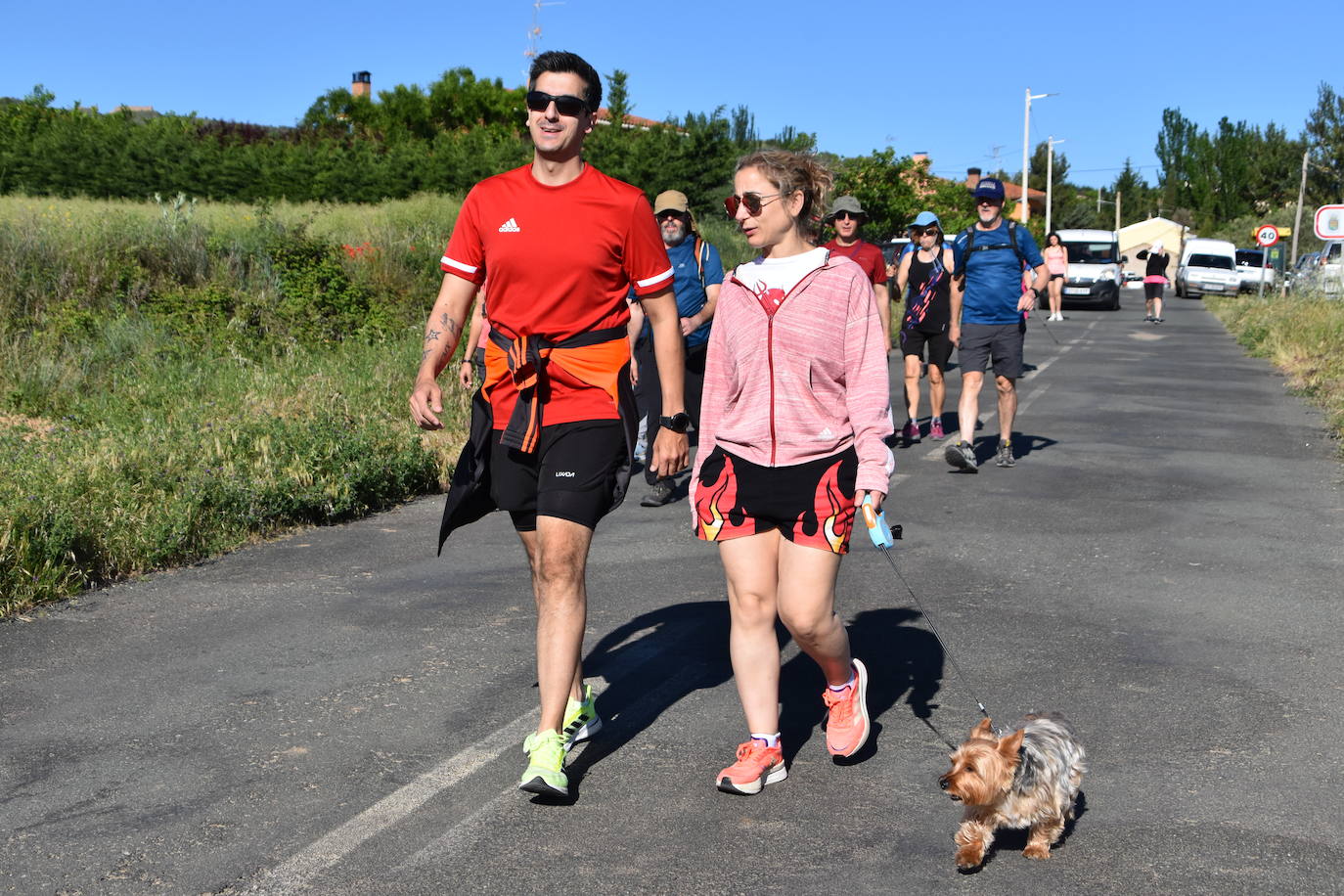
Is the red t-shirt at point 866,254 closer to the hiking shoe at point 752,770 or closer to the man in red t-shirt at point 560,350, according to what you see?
the man in red t-shirt at point 560,350

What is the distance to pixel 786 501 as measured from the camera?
4.03m

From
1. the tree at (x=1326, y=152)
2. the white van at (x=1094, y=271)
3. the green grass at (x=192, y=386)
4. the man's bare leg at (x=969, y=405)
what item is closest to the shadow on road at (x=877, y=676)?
the green grass at (x=192, y=386)

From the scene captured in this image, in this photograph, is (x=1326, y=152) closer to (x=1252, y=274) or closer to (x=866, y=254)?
(x=1252, y=274)

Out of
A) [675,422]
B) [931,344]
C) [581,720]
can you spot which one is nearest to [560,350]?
[675,422]

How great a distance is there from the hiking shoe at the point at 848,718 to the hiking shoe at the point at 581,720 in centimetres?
80

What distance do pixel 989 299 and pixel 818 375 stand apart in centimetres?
636

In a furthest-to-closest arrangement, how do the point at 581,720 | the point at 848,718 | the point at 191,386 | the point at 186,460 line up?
the point at 191,386, the point at 186,460, the point at 581,720, the point at 848,718

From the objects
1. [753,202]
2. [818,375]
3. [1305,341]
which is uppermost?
[753,202]

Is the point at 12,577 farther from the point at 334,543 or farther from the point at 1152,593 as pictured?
the point at 1152,593

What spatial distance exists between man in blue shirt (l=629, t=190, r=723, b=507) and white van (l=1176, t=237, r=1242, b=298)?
40.8 metres

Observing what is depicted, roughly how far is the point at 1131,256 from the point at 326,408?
373 feet

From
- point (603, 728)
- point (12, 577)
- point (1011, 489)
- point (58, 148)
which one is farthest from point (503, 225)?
point (58, 148)

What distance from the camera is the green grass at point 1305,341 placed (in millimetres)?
15238

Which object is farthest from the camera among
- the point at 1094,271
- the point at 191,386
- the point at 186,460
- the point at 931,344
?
the point at 1094,271
